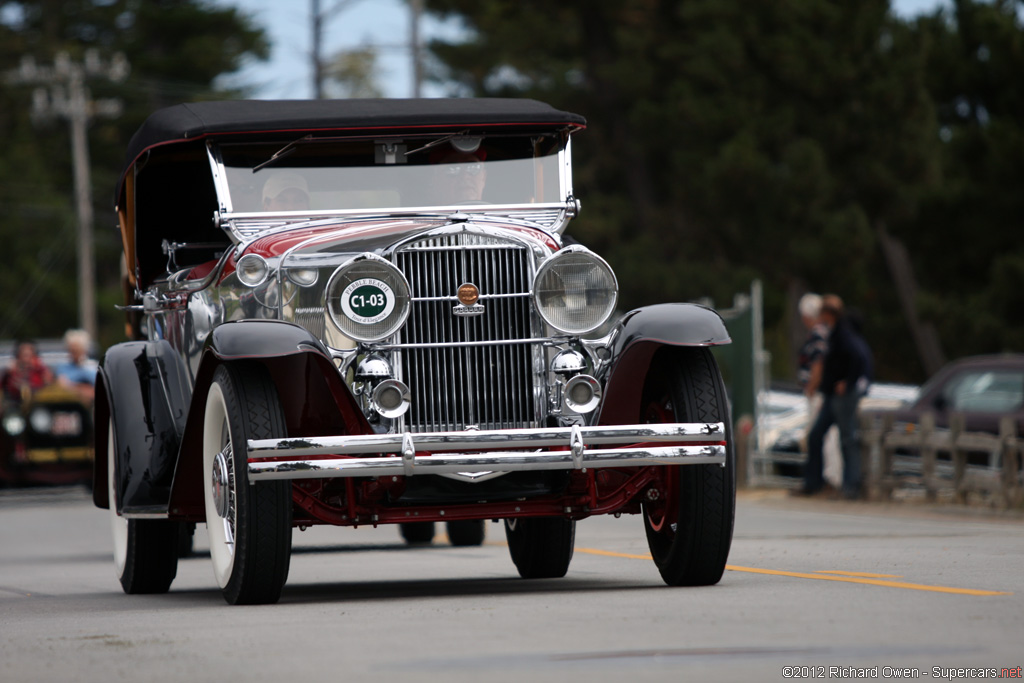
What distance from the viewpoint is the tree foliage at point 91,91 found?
191ft

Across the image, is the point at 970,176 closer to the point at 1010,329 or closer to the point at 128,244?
the point at 1010,329

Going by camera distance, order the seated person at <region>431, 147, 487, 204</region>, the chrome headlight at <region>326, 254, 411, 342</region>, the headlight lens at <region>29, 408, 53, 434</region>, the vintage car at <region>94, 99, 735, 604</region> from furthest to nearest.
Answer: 1. the headlight lens at <region>29, 408, 53, 434</region>
2. the seated person at <region>431, 147, 487, 204</region>
3. the chrome headlight at <region>326, 254, 411, 342</region>
4. the vintage car at <region>94, 99, 735, 604</region>

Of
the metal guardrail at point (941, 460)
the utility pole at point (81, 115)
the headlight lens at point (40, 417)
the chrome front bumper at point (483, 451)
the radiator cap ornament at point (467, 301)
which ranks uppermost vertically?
the utility pole at point (81, 115)

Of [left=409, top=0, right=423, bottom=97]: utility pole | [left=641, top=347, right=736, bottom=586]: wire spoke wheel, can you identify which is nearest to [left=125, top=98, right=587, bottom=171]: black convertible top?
[left=641, top=347, right=736, bottom=586]: wire spoke wheel

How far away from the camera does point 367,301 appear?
8.01 m

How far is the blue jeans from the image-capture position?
17578 mm

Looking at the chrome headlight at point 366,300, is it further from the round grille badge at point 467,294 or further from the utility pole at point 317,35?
the utility pole at point 317,35

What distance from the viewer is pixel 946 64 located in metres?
28.5

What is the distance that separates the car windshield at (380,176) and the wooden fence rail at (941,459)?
7.65 metres

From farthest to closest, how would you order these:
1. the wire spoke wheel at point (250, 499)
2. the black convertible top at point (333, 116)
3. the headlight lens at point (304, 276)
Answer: the black convertible top at point (333, 116)
the headlight lens at point (304, 276)
the wire spoke wheel at point (250, 499)

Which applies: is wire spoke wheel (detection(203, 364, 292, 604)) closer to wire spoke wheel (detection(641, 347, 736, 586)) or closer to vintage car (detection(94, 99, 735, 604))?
vintage car (detection(94, 99, 735, 604))

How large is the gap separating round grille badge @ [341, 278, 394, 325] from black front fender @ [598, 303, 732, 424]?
1.06 m

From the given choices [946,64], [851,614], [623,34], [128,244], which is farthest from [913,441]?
[623,34]

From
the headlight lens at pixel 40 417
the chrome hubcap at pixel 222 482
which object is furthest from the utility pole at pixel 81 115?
the chrome hubcap at pixel 222 482
